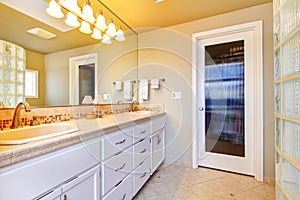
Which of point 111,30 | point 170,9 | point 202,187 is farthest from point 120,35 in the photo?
point 202,187

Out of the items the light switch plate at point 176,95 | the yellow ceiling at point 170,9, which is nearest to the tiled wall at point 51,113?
the light switch plate at point 176,95

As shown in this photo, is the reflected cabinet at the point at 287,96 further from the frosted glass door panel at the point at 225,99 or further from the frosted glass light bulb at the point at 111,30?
the frosted glass light bulb at the point at 111,30

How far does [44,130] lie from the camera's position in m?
1.20

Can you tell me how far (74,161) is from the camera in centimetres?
88

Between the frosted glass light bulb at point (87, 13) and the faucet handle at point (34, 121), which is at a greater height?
the frosted glass light bulb at point (87, 13)

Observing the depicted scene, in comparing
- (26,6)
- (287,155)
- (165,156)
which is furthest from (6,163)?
(165,156)

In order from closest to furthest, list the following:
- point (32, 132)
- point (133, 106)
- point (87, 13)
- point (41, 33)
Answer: point (32, 132)
point (41, 33)
point (87, 13)
point (133, 106)

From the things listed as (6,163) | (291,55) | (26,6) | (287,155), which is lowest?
(287,155)

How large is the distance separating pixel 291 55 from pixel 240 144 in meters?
1.53

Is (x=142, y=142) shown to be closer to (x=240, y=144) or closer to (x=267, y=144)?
(x=240, y=144)

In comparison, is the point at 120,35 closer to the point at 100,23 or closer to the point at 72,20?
the point at 100,23

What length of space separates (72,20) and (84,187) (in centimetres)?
160

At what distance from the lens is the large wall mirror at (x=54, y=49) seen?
1.22 metres

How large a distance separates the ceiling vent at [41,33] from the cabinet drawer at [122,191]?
56.5 inches
